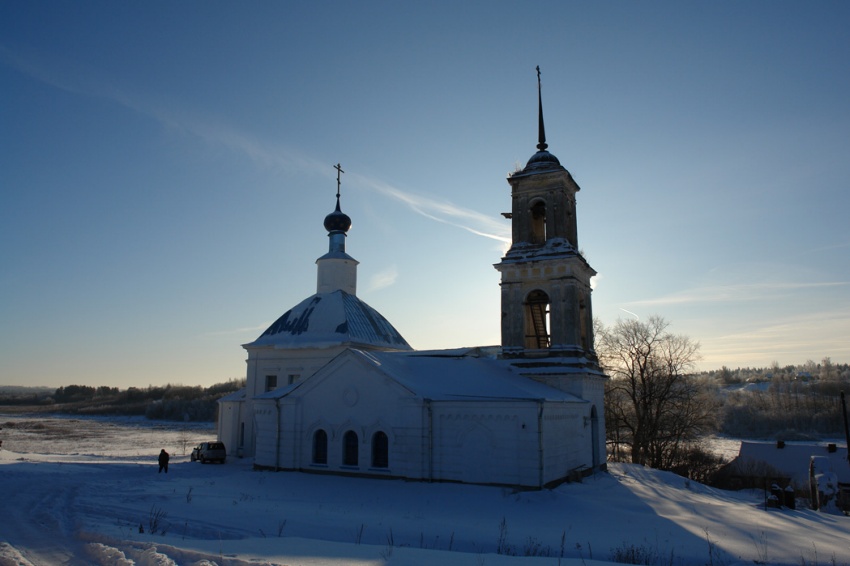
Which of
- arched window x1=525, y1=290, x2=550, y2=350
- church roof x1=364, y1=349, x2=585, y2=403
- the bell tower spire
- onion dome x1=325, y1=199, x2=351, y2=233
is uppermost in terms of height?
onion dome x1=325, y1=199, x2=351, y2=233

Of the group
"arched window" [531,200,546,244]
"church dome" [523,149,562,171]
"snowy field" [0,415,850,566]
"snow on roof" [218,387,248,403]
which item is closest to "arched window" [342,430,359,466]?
"snowy field" [0,415,850,566]

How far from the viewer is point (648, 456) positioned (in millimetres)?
35250

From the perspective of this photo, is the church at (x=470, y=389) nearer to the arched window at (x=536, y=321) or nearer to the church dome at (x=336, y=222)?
the arched window at (x=536, y=321)

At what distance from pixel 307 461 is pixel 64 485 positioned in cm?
750

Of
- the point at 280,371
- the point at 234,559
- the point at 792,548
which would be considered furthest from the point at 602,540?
the point at 280,371

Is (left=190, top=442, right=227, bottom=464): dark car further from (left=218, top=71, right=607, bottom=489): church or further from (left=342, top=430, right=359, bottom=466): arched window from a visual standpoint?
(left=342, top=430, right=359, bottom=466): arched window

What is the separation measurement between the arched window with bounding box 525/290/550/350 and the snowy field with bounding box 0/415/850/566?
18.6 feet

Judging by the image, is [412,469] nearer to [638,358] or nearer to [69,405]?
[638,358]

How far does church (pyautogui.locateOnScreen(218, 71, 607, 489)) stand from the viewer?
1828cm

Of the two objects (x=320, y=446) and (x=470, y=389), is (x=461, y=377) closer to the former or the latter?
(x=470, y=389)

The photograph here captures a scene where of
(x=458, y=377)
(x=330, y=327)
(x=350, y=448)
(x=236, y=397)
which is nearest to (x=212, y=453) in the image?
(x=236, y=397)

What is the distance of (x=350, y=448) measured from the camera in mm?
20422

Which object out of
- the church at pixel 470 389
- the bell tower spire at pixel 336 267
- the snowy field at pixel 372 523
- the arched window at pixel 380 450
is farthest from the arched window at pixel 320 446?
the bell tower spire at pixel 336 267

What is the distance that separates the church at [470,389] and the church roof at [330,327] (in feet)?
0.24
